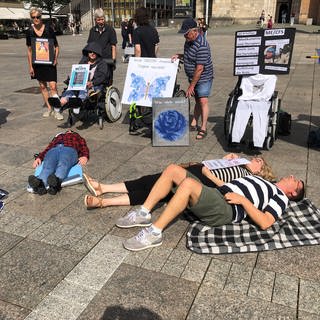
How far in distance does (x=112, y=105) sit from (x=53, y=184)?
128 inches

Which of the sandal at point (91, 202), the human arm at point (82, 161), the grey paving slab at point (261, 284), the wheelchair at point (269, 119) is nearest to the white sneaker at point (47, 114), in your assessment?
the human arm at point (82, 161)

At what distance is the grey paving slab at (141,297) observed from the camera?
2.49m

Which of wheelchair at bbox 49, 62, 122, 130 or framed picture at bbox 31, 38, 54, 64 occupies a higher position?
framed picture at bbox 31, 38, 54, 64

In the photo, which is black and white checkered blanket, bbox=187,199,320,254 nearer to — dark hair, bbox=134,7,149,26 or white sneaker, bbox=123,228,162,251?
white sneaker, bbox=123,228,162,251

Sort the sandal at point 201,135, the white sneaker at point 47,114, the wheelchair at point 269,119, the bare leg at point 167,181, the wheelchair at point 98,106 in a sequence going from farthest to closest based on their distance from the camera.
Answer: the white sneaker at point 47,114
the wheelchair at point 98,106
the sandal at point 201,135
the wheelchair at point 269,119
the bare leg at point 167,181

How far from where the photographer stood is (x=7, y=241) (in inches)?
131

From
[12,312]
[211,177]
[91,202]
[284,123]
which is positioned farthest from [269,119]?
[12,312]

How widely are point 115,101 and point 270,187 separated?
14.5 ft

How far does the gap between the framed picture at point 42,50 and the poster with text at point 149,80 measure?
1.75m

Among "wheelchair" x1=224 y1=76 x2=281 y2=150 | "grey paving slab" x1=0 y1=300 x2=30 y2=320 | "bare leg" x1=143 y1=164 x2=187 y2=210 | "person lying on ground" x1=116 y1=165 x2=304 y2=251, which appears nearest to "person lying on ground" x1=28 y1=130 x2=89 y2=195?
"person lying on ground" x1=116 y1=165 x2=304 y2=251

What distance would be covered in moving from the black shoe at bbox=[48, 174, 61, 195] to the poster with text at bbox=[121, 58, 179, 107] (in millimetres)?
2567

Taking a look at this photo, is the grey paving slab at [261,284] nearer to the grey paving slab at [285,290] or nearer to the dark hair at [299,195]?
the grey paving slab at [285,290]

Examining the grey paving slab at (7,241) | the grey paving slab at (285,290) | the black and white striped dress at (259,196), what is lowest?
the grey paving slab at (285,290)

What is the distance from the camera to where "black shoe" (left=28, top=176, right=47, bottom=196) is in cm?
404
